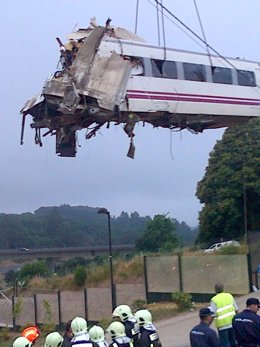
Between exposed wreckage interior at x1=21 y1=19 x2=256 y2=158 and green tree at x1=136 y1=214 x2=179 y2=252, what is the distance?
4969 cm

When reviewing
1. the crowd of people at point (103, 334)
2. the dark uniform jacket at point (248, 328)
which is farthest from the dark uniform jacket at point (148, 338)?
the dark uniform jacket at point (248, 328)

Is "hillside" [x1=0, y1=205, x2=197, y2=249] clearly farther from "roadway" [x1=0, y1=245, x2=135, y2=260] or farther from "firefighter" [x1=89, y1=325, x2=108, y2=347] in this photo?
"firefighter" [x1=89, y1=325, x2=108, y2=347]

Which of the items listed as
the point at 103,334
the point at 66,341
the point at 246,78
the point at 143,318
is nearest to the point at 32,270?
the point at 246,78

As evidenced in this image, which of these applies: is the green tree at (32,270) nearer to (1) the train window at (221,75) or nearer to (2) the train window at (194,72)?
(1) the train window at (221,75)

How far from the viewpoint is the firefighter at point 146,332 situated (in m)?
11.6

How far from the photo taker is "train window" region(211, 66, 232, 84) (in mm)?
22844

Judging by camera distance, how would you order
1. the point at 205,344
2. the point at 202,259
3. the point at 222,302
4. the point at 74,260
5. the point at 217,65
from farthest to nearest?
the point at 74,260
the point at 202,259
the point at 217,65
the point at 222,302
the point at 205,344

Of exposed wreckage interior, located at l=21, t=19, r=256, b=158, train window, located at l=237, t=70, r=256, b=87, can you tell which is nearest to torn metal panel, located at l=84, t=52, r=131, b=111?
exposed wreckage interior, located at l=21, t=19, r=256, b=158

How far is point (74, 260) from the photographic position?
8531 centimetres

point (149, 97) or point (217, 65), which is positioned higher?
point (217, 65)

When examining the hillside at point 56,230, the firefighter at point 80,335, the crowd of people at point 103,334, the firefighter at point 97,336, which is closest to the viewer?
the firefighter at point 80,335

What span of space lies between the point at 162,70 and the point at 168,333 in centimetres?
757

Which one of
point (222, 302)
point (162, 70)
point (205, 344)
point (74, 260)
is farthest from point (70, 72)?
point (74, 260)

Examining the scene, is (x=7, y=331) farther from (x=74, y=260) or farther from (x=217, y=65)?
(x=74, y=260)
